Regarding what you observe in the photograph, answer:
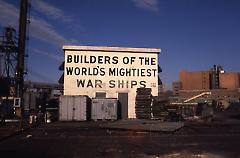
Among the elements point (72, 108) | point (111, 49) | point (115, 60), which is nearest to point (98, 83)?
point (115, 60)

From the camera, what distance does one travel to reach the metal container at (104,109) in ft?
113

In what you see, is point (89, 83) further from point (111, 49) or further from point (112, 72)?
point (111, 49)

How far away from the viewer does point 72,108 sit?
33.3m

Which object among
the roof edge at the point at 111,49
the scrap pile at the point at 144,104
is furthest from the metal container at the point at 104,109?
the roof edge at the point at 111,49

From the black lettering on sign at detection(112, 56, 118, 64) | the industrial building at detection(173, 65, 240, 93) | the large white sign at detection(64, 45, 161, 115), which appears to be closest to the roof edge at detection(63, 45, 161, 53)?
the large white sign at detection(64, 45, 161, 115)

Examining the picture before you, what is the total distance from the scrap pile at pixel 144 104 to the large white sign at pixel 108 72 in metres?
1.60

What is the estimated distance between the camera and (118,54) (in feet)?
132

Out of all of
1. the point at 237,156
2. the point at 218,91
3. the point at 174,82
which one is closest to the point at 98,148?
the point at 237,156

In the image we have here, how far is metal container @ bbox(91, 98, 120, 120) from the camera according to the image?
3459 centimetres

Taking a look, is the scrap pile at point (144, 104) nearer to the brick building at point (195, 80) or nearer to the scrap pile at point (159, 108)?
the scrap pile at point (159, 108)

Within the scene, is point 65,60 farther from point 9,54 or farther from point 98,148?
point 98,148

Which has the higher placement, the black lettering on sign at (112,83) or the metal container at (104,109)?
the black lettering on sign at (112,83)

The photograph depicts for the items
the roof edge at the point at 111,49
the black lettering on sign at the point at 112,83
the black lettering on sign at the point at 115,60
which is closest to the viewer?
the roof edge at the point at 111,49

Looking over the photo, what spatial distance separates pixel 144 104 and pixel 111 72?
626 cm
